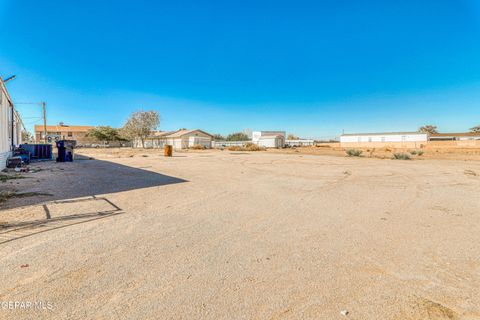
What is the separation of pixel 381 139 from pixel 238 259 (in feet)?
210

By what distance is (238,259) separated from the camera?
3.36 metres

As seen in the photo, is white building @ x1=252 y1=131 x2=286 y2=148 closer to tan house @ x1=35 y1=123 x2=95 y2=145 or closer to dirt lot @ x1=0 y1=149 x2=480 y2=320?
dirt lot @ x1=0 y1=149 x2=480 y2=320

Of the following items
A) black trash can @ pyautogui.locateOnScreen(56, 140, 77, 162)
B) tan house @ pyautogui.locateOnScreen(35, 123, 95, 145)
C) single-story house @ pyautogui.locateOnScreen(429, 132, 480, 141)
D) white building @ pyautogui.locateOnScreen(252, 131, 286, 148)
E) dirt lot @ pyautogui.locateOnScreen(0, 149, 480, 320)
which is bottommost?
dirt lot @ pyautogui.locateOnScreen(0, 149, 480, 320)

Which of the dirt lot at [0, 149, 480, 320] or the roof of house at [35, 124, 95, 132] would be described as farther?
the roof of house at [35, 124, 95, 132]

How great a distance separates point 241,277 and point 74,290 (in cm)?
174

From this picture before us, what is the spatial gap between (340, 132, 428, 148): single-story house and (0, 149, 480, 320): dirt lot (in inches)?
2144

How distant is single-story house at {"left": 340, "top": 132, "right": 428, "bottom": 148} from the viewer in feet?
178

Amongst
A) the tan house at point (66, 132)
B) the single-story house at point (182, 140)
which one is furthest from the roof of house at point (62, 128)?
the single-story house at point (182, 140)

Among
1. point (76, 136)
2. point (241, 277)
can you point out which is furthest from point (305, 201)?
point (76, 136)

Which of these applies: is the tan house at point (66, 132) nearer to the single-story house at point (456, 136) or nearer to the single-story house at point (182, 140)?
the single-story house at point (182, 140)

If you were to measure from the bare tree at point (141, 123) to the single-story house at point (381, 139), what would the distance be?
46.1m

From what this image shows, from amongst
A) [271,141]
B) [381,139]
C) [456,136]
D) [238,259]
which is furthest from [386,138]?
[238,259]

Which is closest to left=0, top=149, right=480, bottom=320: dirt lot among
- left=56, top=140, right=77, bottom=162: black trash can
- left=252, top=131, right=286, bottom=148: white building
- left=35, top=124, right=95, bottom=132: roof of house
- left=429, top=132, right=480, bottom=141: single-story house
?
left=56, top=140, right=77, bottom=162: black trash can

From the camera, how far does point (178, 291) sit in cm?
260
